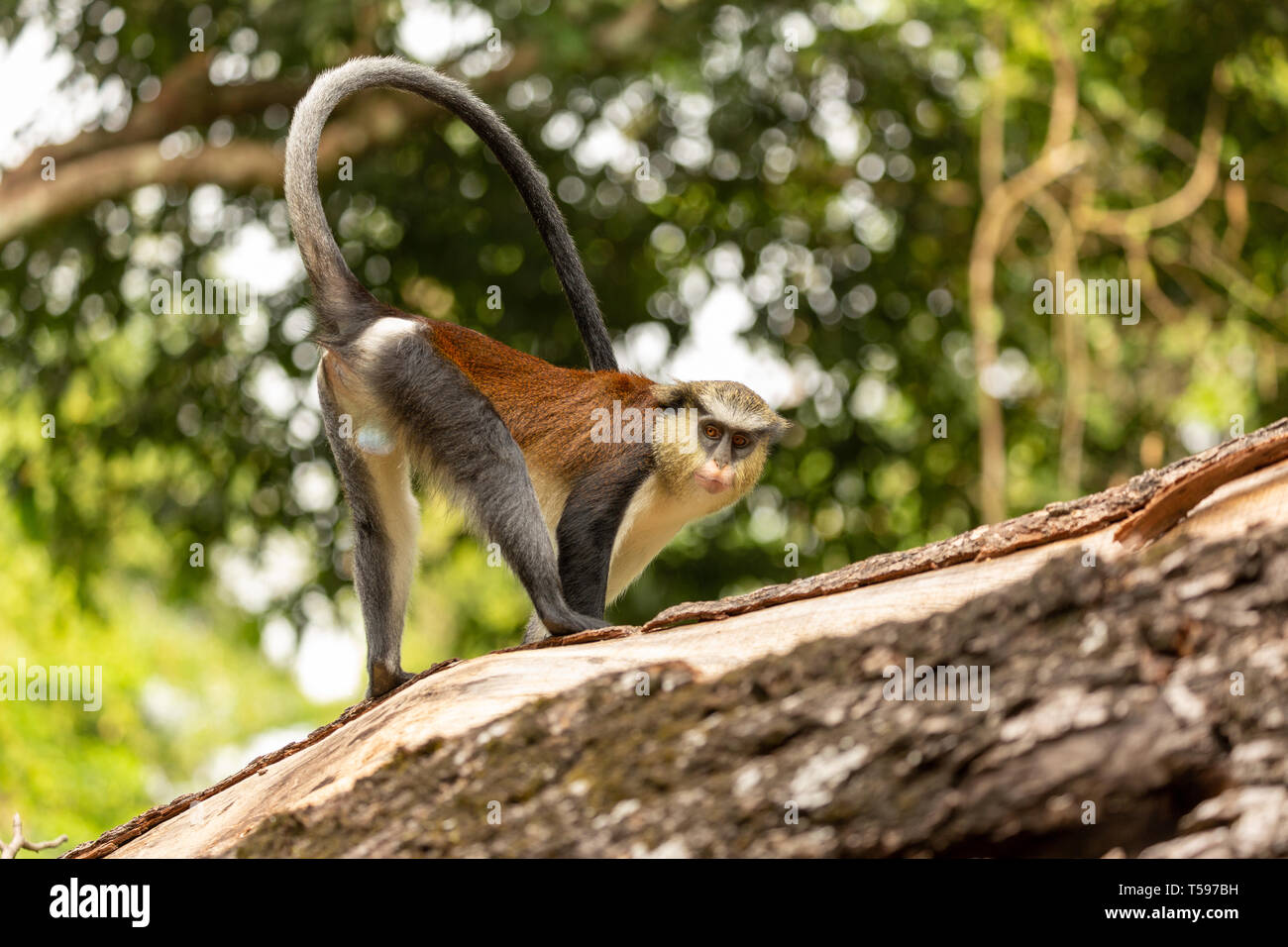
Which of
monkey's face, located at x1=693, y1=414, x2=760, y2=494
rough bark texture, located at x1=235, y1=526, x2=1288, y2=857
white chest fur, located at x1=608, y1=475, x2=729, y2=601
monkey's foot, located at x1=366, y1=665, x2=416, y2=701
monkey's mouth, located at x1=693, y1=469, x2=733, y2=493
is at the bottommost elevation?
monkey's foot, located at x1=366, y1=665, x2=416, y2=701

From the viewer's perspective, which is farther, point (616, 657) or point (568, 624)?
point (568, 624)

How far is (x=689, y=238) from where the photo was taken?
37.6 feet

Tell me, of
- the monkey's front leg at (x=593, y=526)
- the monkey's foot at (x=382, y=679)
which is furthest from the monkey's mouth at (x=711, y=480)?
the monkey's foot at (x=382, y=679)

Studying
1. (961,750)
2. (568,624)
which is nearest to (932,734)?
(961,750)

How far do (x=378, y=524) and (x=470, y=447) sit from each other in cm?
64

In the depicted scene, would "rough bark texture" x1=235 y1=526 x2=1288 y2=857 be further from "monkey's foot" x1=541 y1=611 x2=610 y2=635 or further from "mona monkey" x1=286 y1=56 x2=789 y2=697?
"mona monkey" x1=286 y1=56 x2=789 y2=697

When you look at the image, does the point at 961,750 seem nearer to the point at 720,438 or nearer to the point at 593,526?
the point at 593,526

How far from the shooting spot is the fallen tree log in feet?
9.58

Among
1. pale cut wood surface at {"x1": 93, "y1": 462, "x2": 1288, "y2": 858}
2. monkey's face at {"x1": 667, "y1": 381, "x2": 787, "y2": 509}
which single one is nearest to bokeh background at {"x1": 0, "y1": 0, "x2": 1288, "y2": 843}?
monkey's face at {"x1": 667, "y1": 381, "x2": 787, "y2": 509}

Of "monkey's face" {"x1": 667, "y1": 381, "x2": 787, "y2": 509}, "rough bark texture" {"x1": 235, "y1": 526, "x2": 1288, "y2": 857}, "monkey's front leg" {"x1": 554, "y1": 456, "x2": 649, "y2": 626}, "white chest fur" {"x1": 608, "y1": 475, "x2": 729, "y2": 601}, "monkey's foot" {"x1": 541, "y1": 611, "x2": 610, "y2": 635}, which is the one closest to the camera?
"rough bark texture" {"x1": 235, "y1": 526, "x2": 1288, "y2": 857}

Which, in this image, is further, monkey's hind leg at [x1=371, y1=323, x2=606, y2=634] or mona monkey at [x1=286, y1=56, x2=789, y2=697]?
mona monkey at [x1=286, y1=56, x2=789, y2=697]

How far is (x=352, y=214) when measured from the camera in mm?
11258

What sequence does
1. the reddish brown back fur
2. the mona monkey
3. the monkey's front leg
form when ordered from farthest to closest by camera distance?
the reddish brown back fur → the monkey's front leg → the mona monkey

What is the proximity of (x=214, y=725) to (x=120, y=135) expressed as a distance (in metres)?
14.9
